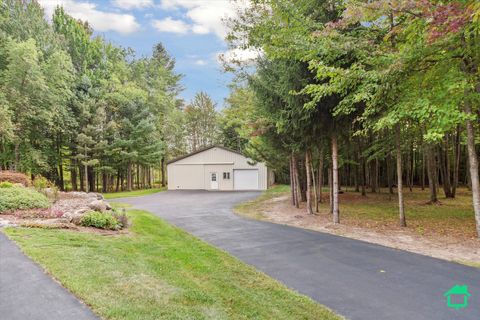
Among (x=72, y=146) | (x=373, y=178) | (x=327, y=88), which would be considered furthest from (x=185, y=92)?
(x=327, y=88)

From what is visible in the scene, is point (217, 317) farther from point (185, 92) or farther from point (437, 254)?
point (185, 92)

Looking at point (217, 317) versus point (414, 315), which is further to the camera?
point (414, 315)

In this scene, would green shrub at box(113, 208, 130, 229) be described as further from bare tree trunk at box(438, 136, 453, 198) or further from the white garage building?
the white garage building

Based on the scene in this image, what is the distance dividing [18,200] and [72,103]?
17719 millimetres

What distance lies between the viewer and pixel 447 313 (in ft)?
11.4

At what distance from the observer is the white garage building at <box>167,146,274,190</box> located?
26312mm

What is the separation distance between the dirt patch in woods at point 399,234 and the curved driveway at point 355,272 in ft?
1.59

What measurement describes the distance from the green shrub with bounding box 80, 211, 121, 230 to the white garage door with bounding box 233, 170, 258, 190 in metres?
19.3

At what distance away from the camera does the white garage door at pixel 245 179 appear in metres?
26.2

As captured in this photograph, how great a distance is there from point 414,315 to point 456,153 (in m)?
17.4

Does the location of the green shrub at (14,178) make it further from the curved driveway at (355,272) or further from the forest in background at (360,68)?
the forest in background at (360,68)

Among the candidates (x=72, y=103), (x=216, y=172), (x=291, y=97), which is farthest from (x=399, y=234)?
(x=72, y=103)

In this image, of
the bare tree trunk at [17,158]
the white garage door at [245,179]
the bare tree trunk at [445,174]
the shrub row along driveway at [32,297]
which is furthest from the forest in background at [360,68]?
the bare tree trunk at [17,158]

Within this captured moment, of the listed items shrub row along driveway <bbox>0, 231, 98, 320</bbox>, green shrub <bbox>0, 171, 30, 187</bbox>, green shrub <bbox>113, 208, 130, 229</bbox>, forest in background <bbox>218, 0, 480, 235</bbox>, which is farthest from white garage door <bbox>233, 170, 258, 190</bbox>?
shrub row along driveway <bbox>0, 231, 98, 320</bbox>
